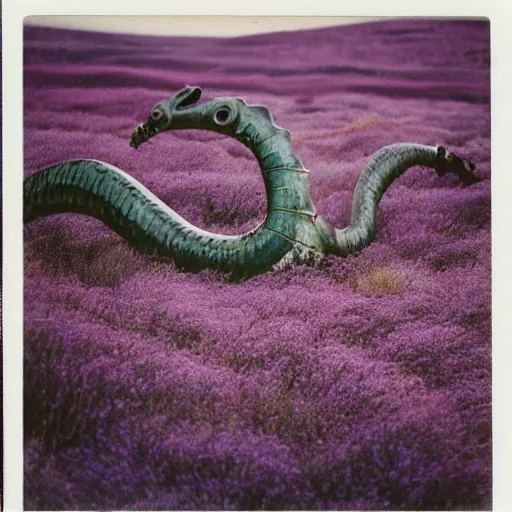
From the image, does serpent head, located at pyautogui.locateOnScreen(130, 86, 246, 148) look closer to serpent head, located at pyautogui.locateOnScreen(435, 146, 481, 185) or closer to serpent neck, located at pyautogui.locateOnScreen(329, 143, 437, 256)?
serpent neck, located at pyautogui.locateOnScreen(329, 143, 437, 256)

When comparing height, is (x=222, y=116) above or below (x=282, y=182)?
above
